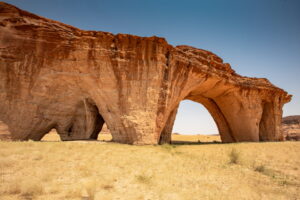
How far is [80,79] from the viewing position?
44.7ft

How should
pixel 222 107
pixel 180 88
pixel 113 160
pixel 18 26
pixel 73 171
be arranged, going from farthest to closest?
1. pixel 222 107
2. pixel 180 88
3. pixel 18 26
4. pixel 113 160
5. pixel 73 171

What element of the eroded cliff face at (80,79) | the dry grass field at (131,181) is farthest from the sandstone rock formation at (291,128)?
the dry grass field at (131,181)

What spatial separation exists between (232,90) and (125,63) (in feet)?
44.7

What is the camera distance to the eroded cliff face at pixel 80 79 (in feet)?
41.1

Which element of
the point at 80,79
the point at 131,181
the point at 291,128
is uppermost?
the point at 80,79

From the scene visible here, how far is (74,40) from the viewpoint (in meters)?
13.1

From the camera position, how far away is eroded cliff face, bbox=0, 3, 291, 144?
41.1 feet

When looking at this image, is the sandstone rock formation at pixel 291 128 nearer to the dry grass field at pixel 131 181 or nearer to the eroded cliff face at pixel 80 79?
the eroded cliff face at pixel 80 79

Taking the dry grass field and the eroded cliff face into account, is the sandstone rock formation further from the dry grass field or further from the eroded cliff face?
the dry grass field

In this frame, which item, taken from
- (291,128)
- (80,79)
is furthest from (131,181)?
(291,128)

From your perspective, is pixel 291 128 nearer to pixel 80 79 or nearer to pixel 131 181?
pixel 80 79

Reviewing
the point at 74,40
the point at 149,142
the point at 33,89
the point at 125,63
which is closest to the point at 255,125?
the point at 149,142

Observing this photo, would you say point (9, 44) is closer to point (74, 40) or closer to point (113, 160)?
point (74, 40)

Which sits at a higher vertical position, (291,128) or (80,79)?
(80,79)
